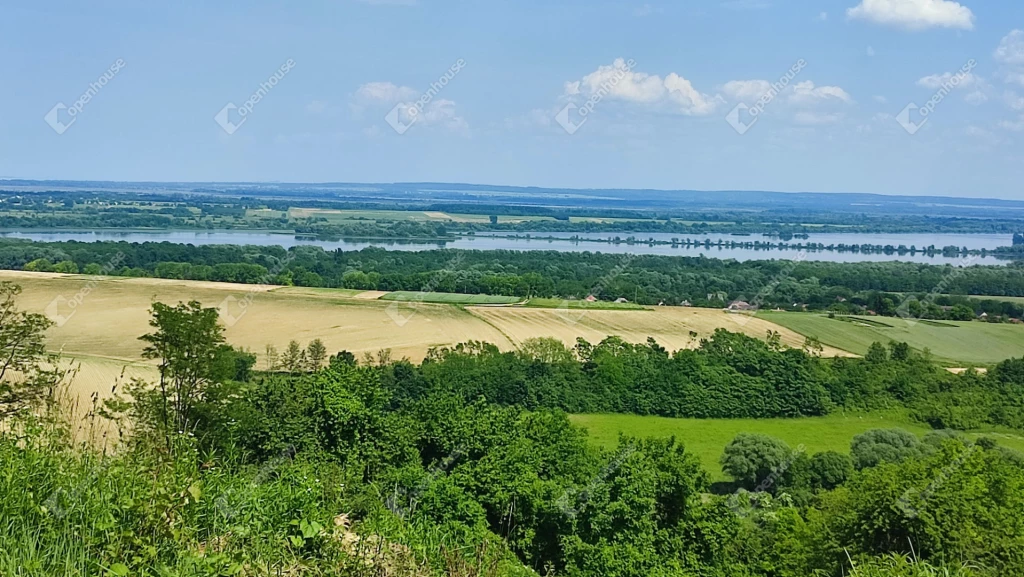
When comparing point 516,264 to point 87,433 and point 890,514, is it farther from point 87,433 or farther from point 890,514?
point 87,433

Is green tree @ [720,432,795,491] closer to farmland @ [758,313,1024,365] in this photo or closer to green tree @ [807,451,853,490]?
green tree @ [807,451,853,490]

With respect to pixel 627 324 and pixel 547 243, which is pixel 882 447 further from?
pixel 547 243

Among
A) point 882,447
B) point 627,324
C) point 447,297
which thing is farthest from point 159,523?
point 447,297

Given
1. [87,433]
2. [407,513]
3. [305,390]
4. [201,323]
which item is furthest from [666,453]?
[87,433]

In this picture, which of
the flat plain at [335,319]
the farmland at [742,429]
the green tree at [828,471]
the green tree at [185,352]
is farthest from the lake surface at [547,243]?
the green tree at [185,352]

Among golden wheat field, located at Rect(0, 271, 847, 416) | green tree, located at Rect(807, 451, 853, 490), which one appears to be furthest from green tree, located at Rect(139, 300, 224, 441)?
green tree, located at Rect(807, 451, 853, 490)
